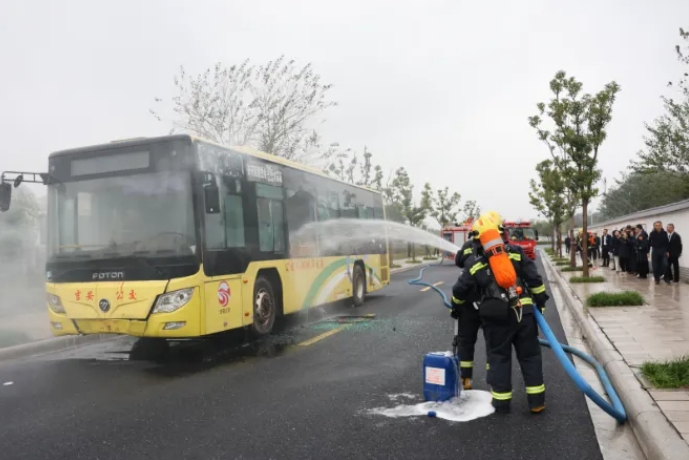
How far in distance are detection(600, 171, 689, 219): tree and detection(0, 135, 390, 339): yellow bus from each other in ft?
168

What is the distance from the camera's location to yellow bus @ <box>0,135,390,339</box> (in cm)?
756

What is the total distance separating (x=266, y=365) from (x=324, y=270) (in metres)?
4.77

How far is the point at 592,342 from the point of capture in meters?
8.18

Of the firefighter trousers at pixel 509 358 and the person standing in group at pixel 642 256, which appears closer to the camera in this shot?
the firefighter trousers at pixel 509 358

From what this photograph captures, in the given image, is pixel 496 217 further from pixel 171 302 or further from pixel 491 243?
pixel 171 302

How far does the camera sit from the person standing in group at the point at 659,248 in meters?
16.0

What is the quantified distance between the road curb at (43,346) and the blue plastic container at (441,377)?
662cm

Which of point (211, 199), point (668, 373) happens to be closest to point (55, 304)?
point (211, 199)

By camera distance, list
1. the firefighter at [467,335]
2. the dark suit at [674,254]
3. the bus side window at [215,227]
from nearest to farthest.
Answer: the firefighter at [467,335] → the bus side window at [215,227] → the dark suit at [674,254]

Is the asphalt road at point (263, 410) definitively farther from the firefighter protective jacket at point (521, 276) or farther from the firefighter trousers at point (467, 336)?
the firefighter protective jacket at point (521, 276)

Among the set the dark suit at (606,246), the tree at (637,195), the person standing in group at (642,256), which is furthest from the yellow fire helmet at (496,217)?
the tree at (637,195)

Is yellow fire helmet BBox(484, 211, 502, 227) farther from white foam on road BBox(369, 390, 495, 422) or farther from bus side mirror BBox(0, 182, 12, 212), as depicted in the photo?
bus side mirror BBox(0, 182, 12, 212)

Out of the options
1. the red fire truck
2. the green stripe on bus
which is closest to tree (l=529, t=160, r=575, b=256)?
the red fire truck

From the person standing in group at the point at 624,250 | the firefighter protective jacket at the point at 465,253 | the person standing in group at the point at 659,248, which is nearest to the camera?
the firefighter protective jacket at the point at 465,253
